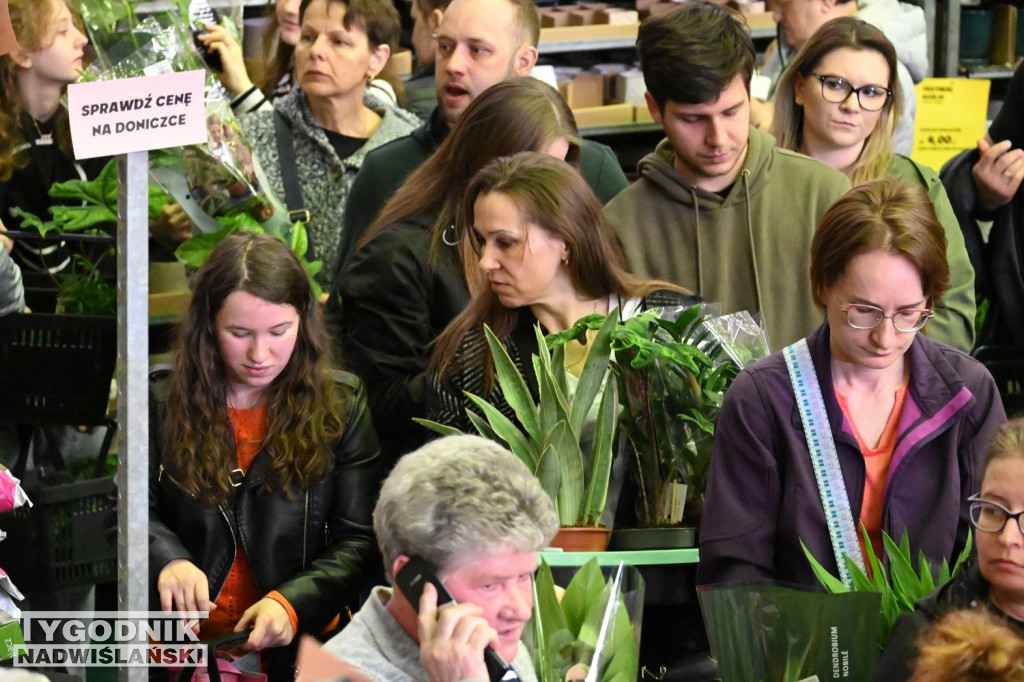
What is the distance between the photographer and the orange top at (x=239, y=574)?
9.12 feet

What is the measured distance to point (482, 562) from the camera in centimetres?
185

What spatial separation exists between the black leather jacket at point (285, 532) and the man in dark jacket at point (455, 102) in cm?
92

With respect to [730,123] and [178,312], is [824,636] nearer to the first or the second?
[730,123]

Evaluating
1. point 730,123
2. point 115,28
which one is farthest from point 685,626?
point 115,28

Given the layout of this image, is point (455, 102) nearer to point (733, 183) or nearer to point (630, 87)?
point (733, 183)

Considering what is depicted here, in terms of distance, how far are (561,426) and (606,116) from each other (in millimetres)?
3083

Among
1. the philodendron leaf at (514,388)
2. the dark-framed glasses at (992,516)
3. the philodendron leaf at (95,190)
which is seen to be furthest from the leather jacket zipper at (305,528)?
the dark-framed glasses at (992,516)

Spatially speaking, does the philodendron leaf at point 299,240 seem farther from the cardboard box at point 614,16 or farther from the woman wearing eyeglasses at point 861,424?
the cardboard box at point 614,16

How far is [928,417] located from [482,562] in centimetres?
92

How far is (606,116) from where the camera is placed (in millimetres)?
5410

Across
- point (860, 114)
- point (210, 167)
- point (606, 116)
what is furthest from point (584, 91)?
point (210, 167)

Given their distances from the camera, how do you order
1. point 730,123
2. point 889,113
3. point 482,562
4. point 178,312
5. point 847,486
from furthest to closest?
point 178,312
point 889,113
point 730,123
point 847,486
point 482,562

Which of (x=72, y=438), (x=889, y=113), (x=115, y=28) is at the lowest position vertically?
(x=72, y=438)

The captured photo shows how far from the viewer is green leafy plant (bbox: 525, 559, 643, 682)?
201cm
